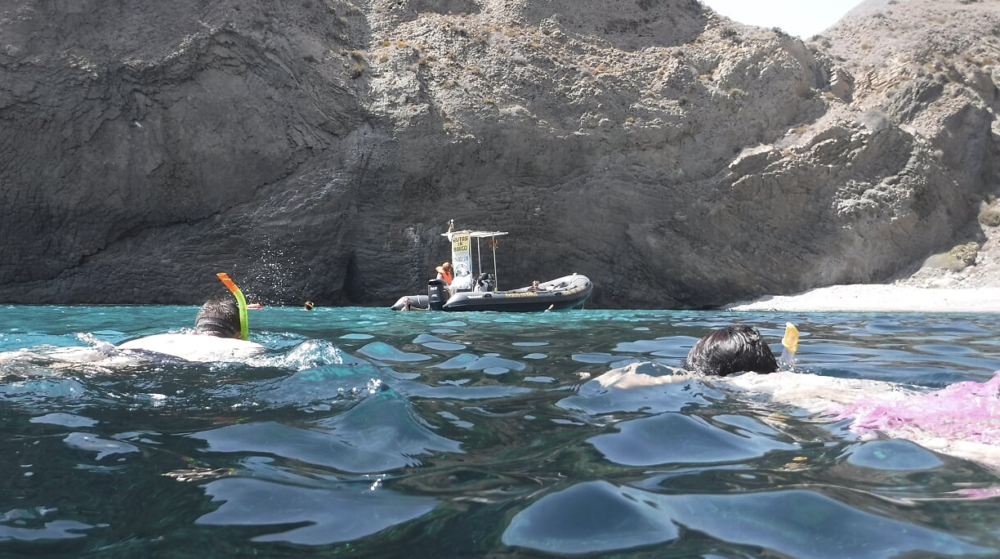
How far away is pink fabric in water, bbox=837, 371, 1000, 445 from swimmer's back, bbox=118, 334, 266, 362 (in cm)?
341

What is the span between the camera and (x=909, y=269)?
21.8 metres

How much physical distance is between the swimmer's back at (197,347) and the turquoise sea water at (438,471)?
138mm

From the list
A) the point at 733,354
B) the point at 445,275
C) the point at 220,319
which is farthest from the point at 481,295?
the point at 733,354

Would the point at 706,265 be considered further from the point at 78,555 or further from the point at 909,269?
the point at 78,555

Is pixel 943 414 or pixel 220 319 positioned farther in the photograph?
pixel 220 319

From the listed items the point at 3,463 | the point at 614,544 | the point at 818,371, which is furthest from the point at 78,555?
the point at 818,371

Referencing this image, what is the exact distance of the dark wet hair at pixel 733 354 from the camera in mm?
4273

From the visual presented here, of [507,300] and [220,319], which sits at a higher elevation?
[220,319]

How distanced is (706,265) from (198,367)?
61.8ft

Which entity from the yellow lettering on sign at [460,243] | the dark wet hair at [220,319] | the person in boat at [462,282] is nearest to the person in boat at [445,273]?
the person in boat at [462,282]

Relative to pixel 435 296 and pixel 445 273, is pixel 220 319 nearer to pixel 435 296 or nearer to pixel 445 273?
pixel 435 296

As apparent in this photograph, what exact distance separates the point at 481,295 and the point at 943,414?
13717 millimetres

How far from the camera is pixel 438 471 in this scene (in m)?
2.54

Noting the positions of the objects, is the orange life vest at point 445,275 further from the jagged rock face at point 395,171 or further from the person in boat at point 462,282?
the jagged rock face at point 395,171
